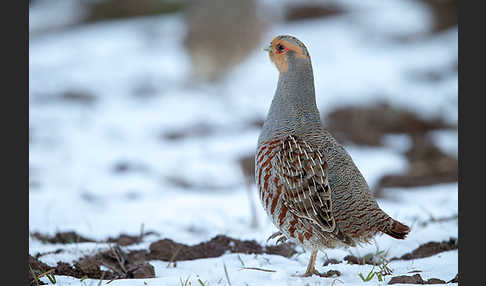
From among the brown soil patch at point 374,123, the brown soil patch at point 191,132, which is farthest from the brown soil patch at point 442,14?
the brown soil patch at point 191,132

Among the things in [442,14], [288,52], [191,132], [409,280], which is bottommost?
[409,280]

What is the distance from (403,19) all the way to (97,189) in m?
9.55

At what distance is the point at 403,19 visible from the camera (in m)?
12.5

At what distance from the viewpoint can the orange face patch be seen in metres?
2.79

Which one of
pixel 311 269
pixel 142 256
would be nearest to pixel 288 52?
pixel 311 269

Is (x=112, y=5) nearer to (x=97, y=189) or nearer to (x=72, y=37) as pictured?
(x=72, y=37)

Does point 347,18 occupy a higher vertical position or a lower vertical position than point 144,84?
higher

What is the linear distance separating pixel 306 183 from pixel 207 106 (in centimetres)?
545

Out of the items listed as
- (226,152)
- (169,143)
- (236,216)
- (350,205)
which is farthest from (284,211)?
(169,143)

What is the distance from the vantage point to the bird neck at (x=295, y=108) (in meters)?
2.74

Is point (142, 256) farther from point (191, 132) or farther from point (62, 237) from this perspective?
point (191, 132)

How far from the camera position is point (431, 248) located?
3.28 metres

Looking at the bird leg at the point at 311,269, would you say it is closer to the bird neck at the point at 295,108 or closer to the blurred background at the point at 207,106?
the bird neck at the point at 295,108

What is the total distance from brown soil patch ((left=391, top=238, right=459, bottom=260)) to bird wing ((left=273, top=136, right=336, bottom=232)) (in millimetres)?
931
